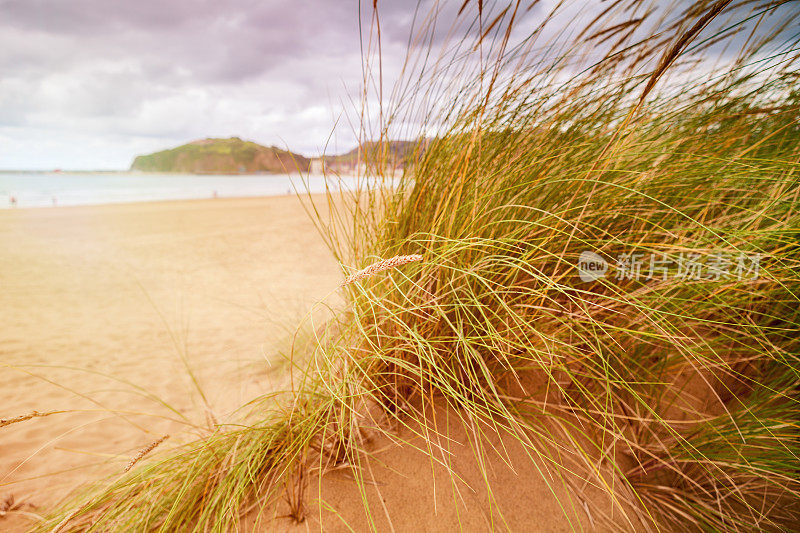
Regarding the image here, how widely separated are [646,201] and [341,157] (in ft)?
5.03

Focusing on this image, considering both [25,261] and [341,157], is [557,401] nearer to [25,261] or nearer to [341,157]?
[341,157]

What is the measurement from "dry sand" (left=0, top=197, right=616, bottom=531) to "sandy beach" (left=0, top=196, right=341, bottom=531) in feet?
0.05

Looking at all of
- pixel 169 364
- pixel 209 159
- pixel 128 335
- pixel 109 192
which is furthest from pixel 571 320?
pixel 209 159

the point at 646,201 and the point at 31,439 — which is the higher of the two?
the point at 646,201

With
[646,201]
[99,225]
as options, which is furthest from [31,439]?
[99,225]

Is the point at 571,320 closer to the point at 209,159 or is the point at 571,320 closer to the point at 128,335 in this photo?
the point at 128,335

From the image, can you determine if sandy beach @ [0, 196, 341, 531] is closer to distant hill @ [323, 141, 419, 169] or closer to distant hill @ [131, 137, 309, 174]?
distant hill @ [323, 141, 419, 169]

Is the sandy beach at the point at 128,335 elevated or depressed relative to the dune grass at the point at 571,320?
depressed

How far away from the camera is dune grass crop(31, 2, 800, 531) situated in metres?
1.06

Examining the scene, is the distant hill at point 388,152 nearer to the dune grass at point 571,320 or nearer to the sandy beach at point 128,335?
the dune grass at point 571,320

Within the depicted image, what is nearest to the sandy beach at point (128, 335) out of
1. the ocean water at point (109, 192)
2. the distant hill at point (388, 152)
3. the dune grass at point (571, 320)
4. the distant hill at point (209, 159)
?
the dune grass at point (571, 320)

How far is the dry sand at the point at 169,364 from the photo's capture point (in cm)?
113

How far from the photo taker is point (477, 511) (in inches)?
43.6

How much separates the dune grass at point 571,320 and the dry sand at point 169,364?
0.15 m
